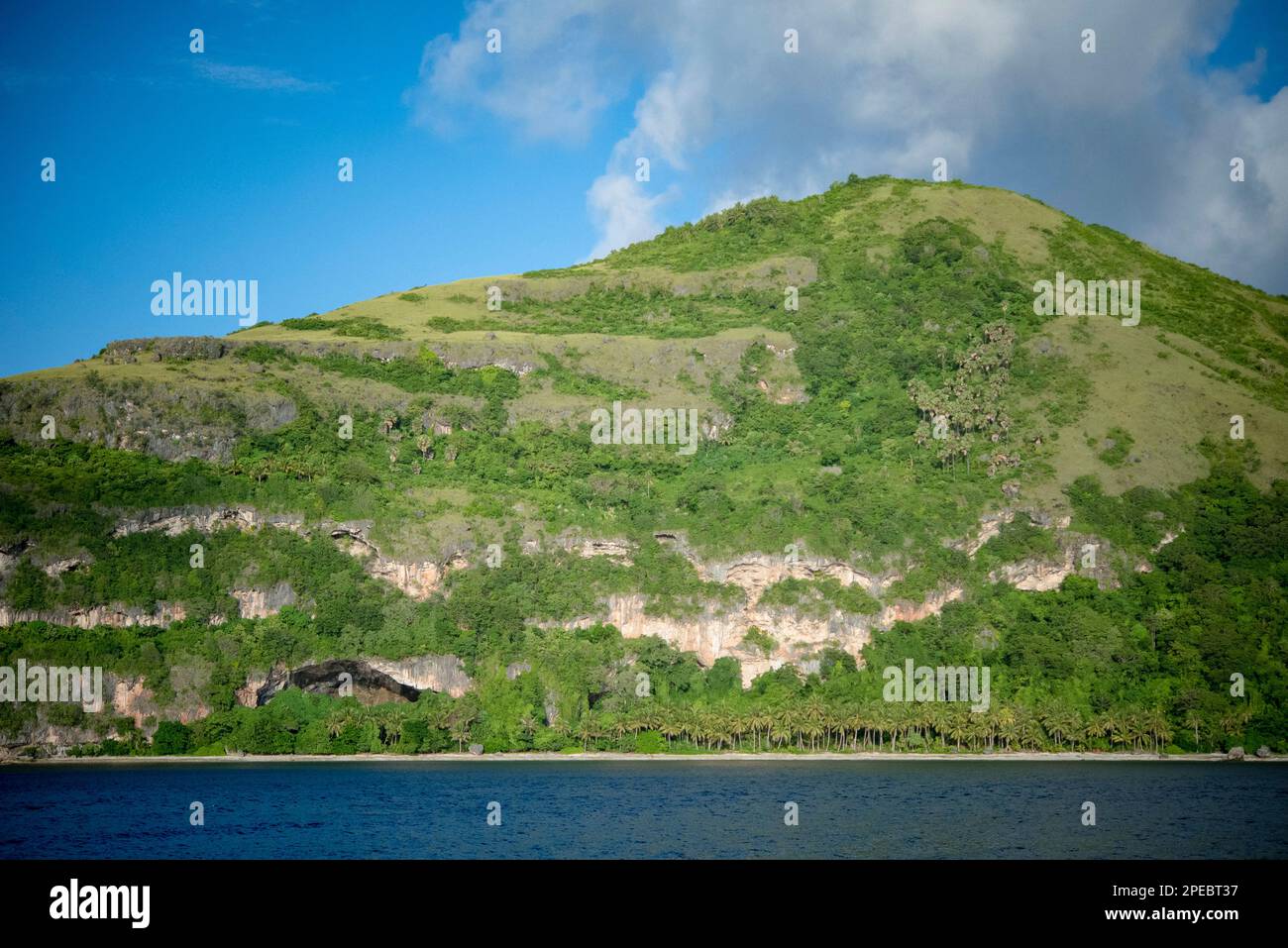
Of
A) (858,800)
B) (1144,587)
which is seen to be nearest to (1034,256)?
(1144,587)

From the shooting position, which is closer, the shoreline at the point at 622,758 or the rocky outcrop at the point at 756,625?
the shoreline at the point at 622,758

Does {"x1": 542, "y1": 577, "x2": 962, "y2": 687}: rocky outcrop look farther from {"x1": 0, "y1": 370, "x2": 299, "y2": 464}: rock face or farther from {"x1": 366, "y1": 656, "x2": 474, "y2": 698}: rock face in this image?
{"x1": 0, "y1": 370, "x2": 299, "y2": 464}: rock face

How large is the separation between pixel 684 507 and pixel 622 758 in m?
32.3

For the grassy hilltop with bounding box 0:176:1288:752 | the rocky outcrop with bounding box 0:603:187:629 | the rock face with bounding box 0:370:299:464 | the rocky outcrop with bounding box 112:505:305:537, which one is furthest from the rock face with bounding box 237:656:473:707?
the rock face with bounding box 0:370:299:464

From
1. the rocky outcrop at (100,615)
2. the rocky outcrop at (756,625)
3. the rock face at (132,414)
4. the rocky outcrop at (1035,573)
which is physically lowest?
the rocky outcrop at (756,625)

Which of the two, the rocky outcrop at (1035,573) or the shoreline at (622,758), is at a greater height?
the rocky outcrop at (1035,573)

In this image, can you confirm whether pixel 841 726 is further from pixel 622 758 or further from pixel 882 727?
pixel 622 758

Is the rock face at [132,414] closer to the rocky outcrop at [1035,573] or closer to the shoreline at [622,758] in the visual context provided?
the shoreline at [622,758]

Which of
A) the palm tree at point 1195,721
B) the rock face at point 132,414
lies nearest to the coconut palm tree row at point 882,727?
the palm tree at point 1195,721

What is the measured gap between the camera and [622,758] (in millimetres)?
92312

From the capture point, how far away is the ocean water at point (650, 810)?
→ 1868 inches

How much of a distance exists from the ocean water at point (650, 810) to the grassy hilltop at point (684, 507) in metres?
10.7

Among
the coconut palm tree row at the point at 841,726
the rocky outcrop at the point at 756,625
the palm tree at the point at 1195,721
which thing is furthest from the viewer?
the rocky outcrop at the point at 756,625

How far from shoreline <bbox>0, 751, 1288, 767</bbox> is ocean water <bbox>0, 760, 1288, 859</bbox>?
10.1 ft
